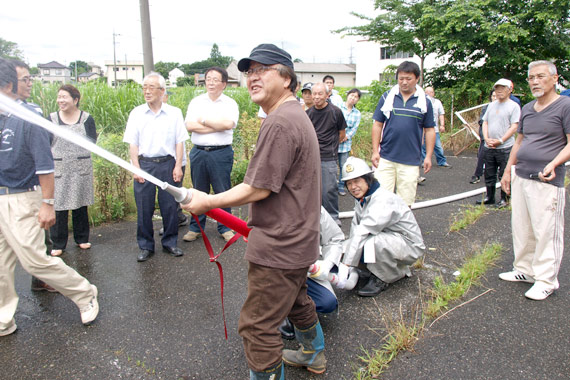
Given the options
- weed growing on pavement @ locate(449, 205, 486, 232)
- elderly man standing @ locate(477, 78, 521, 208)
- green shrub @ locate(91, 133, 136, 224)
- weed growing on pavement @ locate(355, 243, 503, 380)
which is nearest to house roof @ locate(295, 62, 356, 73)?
elderly man standing @ locate(477, 78, 521, 208)

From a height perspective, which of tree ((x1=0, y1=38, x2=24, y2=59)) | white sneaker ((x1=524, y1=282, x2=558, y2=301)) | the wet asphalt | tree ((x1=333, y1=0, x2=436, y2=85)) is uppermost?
tree ((x1=333, y1=0, x2=436, y2=85))

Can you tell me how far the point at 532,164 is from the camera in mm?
3666

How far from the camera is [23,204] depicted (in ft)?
9.91

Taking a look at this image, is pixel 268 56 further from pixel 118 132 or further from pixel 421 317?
pixel 118 132

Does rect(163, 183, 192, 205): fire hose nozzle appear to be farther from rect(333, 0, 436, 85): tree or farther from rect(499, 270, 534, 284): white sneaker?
rect(333, 0, 436, 85): tree

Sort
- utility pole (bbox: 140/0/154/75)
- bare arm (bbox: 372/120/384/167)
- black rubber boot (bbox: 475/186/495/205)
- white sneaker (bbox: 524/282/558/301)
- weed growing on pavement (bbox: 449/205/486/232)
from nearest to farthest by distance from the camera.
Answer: white sneaker (bbox: 524/282/558/301)
bare arm (bbox: 372/120/384/167)
weed growing on pavement (bbox: 449/205/486/232)
black rubber boot (bbox: 475/186/495/205)
utility pole (bbox: 140/0/154/75)

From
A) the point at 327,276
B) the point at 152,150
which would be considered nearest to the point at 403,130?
the point at 327,276

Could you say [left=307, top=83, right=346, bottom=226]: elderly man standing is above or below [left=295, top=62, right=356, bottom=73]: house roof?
below

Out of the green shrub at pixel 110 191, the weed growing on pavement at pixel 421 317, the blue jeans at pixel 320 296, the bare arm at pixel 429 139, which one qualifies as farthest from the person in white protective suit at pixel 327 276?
the green shrub at pixel 110 191

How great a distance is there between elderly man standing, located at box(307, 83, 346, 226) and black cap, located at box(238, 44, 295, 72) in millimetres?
3263

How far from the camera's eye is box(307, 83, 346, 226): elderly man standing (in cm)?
540

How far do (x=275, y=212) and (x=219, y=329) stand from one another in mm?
1581

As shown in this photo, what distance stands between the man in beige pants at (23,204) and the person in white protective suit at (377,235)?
94.3 inches

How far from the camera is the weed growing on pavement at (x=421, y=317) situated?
8.95 feet
